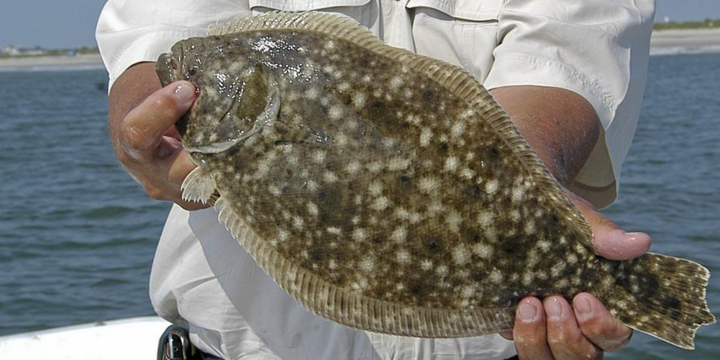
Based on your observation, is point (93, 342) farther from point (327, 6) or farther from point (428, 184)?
point (428, 184)

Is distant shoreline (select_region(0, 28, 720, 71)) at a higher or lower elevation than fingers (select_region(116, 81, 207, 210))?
lower

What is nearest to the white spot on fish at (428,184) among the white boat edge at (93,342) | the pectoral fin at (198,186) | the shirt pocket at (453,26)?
the pectoral fin at (198,186)

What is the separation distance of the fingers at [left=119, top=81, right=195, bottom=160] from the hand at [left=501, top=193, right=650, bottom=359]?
82 centimetres

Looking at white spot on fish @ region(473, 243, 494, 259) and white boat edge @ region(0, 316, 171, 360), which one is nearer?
white spot on fish @ region(473, 243, 494, 259)

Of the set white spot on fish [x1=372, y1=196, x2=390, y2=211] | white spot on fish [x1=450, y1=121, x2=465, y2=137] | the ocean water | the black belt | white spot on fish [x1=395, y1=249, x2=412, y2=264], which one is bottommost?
the ocean water

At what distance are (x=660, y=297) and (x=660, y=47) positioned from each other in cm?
8655

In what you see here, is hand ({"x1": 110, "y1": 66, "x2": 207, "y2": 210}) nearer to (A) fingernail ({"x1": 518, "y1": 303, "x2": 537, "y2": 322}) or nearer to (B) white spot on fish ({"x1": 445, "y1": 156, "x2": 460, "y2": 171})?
(B) white spot on fish ({"x1": 445, "y1": 156, "x2": 460, "y2": 171})

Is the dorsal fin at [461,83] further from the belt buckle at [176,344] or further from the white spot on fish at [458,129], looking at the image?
the belt buckle at [176,344]

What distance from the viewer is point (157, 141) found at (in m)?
2.04

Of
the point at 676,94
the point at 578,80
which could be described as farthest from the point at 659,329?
the point at 676,94

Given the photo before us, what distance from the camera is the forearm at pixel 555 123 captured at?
2199 millimetres

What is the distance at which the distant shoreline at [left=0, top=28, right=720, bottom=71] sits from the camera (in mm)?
82213

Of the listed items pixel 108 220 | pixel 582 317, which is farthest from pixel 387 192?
pixel 108 220

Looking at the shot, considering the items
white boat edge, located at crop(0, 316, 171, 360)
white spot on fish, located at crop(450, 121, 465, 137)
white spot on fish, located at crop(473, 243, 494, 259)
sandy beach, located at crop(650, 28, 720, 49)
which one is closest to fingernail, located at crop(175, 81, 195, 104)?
white spot on fish, located at crop(450, 121, 465, 137)
